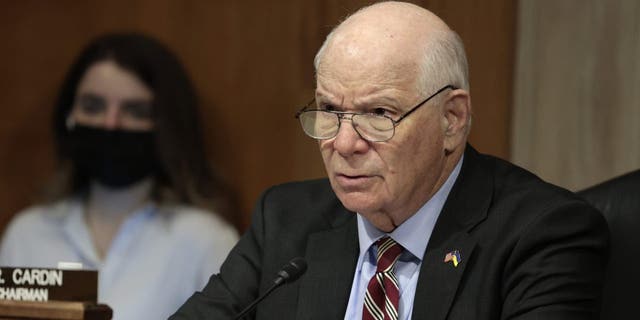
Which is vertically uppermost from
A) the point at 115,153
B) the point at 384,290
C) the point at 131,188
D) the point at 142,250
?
the point at 384,290

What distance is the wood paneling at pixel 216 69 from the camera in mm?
4070

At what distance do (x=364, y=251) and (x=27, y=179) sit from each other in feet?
7.53

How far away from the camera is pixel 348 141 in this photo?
7.54 feet

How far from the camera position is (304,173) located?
4074mm

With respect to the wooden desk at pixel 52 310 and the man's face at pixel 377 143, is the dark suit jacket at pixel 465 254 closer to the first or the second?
the man's face at pixel 377 143

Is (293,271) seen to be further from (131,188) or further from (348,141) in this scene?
(131,188)

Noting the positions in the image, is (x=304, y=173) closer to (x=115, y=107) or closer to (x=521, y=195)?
(x=115, y=107)

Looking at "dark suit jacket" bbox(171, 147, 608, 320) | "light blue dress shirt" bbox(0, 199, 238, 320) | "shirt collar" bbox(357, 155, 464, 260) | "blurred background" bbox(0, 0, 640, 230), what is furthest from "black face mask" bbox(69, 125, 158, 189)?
"shirt collar" bbox(357, 155, 464, 260)

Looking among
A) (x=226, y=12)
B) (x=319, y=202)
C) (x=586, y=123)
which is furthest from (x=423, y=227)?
(x=226, y=12)

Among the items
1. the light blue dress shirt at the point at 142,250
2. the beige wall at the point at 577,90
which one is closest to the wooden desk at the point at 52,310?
the light blue dress shirt at the point at 142,250

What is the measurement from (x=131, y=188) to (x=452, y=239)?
194cm

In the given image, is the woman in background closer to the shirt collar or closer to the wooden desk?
the shirt collar

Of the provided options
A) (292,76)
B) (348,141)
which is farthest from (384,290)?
(292,76)

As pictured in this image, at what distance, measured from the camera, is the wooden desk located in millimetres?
2080
